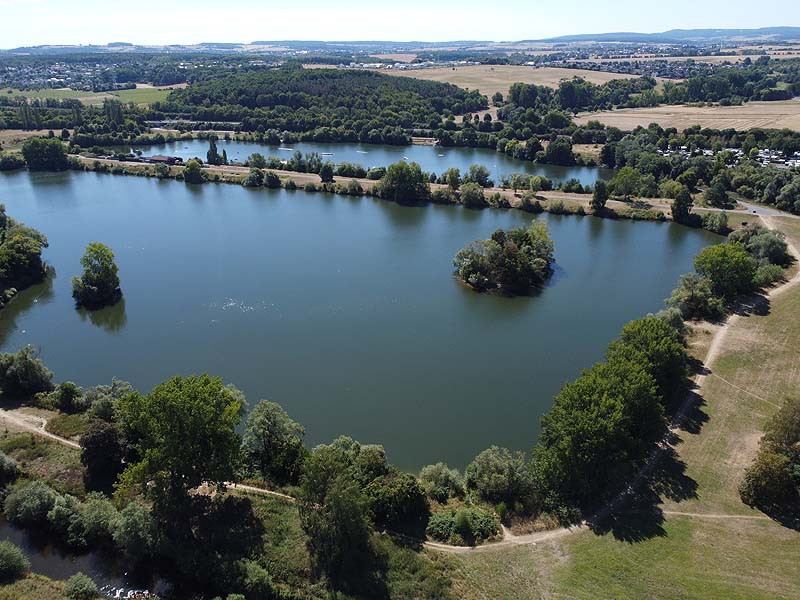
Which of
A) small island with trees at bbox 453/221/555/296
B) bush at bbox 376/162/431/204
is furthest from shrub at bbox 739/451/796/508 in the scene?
bush at bbox 376/162/431/204

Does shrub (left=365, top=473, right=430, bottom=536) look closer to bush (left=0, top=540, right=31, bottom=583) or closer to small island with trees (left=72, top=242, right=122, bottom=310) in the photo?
bush (left=0, top=540, right=31, bottom=583)

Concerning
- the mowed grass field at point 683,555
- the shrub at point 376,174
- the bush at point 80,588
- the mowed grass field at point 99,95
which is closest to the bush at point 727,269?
the mowed grass field at point 683,555

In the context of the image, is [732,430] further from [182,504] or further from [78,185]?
[78,185]

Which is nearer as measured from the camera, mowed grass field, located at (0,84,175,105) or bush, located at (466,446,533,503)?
bush, located at (466,446,533,503)

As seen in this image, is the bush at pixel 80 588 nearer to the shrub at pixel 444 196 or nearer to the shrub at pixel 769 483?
the shrub at pixel 769 483

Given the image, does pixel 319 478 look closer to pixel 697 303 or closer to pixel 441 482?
pixel 441 482

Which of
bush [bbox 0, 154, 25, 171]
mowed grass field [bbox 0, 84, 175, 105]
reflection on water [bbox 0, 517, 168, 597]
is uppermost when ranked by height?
mowed grass field [bbox 0, 84, 175, 105]

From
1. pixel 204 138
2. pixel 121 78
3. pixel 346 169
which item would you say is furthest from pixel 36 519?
pixel 121 78

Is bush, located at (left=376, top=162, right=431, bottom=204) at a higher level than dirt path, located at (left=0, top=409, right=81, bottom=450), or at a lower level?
higher
